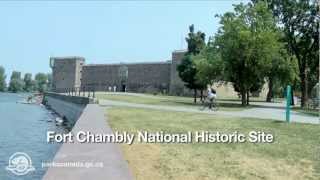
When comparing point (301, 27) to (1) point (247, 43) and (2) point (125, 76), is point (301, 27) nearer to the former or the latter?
(1) point (247, 43)

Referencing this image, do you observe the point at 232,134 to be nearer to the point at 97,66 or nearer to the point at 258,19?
the point at 258,19

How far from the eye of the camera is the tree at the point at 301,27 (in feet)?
155

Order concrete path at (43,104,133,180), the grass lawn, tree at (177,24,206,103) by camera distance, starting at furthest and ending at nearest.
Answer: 1. tree at (177,24,206,103)
2. the grass lawn
3. concrete path at (43,104,133,180)

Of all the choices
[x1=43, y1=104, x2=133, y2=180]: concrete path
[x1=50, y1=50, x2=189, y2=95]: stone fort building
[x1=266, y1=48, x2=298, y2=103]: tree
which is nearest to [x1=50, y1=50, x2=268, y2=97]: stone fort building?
[x1=50, y1=50, x2=189, y2=95]: stone fort building

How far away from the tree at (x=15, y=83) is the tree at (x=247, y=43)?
16148 centimetres

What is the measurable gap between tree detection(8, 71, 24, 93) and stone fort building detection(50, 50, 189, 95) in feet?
191

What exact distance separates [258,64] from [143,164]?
3256 cm

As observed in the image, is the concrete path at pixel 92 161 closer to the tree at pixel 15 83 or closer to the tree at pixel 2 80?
the tree at pixel 2 80

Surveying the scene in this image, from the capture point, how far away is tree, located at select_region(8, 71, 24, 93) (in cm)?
19450

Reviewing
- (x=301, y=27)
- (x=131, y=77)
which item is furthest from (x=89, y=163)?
(x=131, y=77)

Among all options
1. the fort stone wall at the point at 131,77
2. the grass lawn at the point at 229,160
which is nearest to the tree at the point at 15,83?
the fort stone wall at the point at 131,77

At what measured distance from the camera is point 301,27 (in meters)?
48.0

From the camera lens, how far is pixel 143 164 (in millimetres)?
9844

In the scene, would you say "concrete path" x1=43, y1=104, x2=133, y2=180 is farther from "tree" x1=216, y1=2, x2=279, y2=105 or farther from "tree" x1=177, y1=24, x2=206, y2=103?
"tree" x1=177, y1=24, x2=206, y2=103
